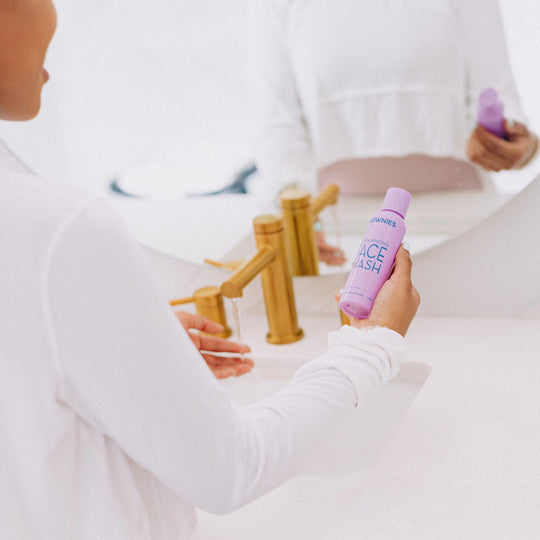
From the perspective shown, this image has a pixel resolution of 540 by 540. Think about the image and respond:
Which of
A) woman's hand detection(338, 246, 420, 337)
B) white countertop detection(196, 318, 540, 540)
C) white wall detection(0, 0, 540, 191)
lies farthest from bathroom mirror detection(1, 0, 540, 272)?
woman's hand detection(338, 246, 420, 337)

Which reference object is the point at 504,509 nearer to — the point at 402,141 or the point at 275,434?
the point at 275,434

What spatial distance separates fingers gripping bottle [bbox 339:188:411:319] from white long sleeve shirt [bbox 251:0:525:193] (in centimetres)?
23

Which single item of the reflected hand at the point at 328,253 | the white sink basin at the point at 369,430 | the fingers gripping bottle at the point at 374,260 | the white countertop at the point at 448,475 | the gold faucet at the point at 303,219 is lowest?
the white sink basin at the point at 369,430

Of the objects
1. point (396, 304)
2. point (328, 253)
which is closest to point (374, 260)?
point (396, 304)

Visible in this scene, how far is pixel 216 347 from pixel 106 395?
0.39 metres

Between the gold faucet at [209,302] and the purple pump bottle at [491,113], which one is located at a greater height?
the purple pump bottle at [491,113]

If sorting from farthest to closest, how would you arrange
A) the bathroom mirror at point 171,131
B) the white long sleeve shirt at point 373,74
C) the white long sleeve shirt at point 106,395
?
the bathroom mirror at point 171,131 < the white long sleeve shirt at point 373,74 < the white long sleeve shirt at point 106,395

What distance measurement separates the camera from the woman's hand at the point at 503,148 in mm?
890

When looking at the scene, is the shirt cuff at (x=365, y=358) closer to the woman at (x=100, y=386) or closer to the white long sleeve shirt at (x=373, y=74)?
the woman at (x=100, y=386)

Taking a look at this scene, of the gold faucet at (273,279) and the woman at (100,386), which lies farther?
the gold faucet at (273,279)

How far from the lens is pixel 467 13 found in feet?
2.84

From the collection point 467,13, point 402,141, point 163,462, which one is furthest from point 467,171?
point 163,462

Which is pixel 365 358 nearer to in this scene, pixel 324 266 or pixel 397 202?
pixel 397 202

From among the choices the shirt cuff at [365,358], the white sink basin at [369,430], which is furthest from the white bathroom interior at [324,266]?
the shirt cuff at [365,358]
